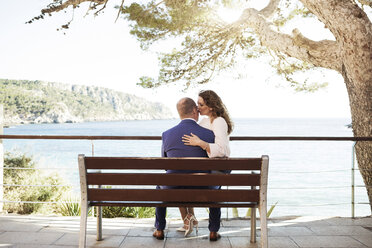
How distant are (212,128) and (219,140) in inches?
6.2

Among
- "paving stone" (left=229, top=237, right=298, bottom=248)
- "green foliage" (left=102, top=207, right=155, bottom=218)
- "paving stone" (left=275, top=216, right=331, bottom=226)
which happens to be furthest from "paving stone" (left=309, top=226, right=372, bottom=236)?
"green foliage" (left=102, top=207, right=155, bottom=218)

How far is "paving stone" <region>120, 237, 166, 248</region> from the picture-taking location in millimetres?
2940

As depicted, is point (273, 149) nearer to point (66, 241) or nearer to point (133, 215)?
point (133, 215)

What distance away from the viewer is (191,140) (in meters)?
2.69

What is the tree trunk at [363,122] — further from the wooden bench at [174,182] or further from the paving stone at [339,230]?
the wooden bench at [174,182]

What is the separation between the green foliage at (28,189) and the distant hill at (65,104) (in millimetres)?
46507

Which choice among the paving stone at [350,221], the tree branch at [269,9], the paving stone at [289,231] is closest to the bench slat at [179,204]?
the paving stone at [289,231]

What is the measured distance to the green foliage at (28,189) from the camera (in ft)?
27.6

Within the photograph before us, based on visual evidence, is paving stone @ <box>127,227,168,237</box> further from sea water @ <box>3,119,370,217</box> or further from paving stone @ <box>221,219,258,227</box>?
sea water @ <box>3,119,370,217</box>

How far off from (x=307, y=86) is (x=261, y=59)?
4.28 feet

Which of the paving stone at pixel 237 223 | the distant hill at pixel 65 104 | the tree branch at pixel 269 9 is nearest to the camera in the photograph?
the paving stone at pixel 237 223

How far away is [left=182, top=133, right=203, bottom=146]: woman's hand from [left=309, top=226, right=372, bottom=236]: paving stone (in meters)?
1.57

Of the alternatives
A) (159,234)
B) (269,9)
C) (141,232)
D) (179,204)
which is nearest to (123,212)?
(141,232)

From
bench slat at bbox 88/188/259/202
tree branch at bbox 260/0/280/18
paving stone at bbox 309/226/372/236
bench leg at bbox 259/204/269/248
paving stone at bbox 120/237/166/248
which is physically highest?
tree branch at bbox 260/0/280/18
